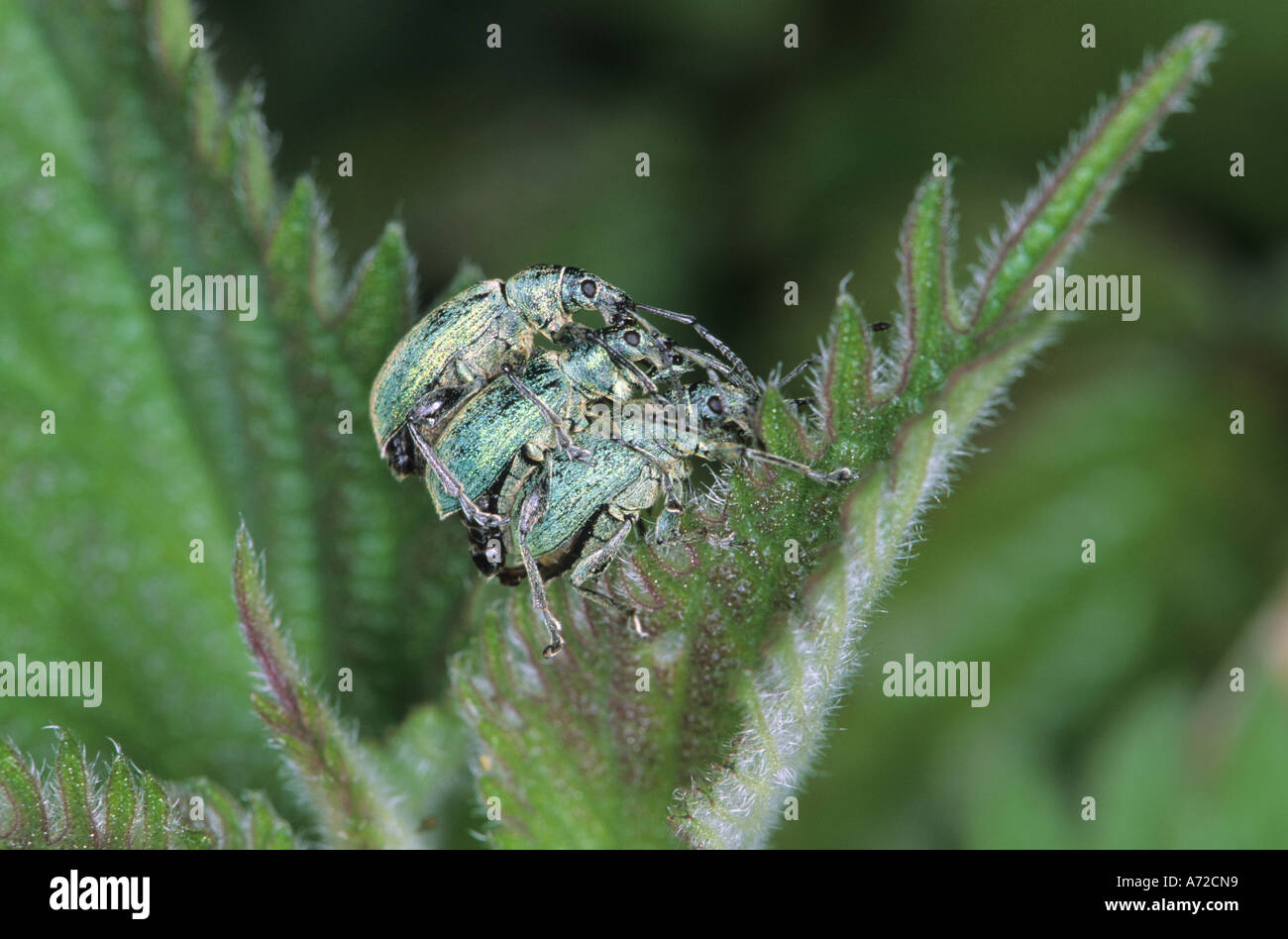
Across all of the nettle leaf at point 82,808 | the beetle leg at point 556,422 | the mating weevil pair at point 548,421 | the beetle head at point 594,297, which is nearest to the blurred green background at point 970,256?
the beetle head at point 594,297

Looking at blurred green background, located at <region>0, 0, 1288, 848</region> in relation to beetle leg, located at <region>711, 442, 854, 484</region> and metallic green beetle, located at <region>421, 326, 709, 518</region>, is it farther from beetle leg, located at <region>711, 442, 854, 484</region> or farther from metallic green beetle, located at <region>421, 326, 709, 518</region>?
beetle leg, located at <region>711, 442, 854, 484</region>

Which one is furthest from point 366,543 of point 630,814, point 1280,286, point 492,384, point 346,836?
point 1280,286

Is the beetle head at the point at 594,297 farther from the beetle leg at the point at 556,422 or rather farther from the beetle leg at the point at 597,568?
the beetle leg at the point at 597,568

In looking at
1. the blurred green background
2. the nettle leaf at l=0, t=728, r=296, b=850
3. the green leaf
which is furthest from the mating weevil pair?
the blurred green background

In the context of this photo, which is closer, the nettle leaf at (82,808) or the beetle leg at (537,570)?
the nettle leaf at (82,808)

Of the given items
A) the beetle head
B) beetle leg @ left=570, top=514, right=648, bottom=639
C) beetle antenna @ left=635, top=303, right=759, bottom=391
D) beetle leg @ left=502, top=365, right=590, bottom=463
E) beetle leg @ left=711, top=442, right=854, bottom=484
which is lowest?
beetle leg @ left=570, top=514, right=648, bottom=639

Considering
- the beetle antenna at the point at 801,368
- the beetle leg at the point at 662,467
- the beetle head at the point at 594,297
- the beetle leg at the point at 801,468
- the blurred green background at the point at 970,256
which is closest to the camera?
the beetle leg at the point at 801,468
